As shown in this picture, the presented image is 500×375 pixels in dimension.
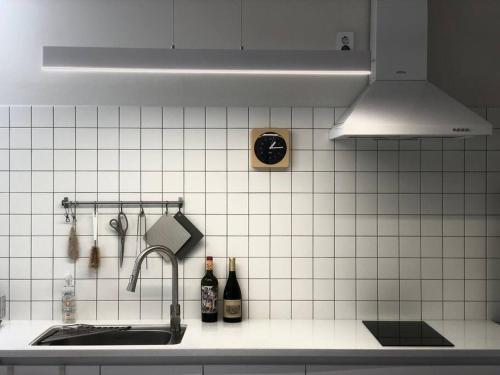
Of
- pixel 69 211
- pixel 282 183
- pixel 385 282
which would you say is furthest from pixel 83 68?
pixel 385 282

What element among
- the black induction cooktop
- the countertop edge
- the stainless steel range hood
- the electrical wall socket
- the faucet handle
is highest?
the electrical wall socket

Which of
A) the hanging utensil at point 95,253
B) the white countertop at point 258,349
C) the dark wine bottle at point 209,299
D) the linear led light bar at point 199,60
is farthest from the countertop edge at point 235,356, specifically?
the linear led light bar at point 199,60

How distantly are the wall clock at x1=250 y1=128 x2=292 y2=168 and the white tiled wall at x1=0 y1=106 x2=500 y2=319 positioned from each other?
54mm

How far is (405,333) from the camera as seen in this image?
2531mm

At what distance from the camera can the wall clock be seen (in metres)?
2.79

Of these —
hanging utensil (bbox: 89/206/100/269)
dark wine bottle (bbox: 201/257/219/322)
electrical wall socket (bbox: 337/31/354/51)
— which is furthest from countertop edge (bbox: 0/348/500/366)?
electrical wall socket (bbox: 337/31/354/51)

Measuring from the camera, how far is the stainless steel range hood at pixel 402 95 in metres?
2.33

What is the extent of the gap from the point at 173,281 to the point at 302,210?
2.36ft

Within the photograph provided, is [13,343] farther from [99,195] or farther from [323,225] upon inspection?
[323,225]

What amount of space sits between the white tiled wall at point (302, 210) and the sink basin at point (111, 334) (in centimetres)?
14

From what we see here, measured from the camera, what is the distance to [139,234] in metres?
2.80

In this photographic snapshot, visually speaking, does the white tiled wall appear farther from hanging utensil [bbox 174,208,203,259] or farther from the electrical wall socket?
the electrical wall socket

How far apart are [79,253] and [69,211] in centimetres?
21

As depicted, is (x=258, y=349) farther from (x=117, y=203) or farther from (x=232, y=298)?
(x=117, y=203)
